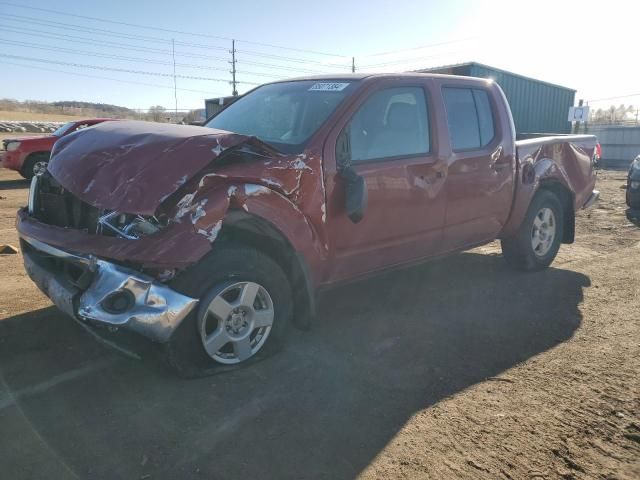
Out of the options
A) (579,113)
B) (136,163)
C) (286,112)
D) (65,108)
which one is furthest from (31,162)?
(65,108)

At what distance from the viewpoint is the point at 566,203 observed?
6012mm

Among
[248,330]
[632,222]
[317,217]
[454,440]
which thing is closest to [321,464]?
[454,440]

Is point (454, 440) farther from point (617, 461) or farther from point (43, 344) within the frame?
point (43, 344)

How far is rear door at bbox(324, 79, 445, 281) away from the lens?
3764 millimetres

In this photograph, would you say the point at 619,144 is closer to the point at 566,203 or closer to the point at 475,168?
the point at 566,203

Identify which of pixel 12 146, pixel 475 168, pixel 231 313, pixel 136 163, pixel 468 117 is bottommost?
pixel 231 313

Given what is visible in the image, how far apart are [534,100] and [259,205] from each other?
20.1 meters

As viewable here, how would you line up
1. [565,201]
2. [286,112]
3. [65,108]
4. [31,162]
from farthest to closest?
1. [65,108]
2. [31,162]
3. [565,201]
4. [286,112]

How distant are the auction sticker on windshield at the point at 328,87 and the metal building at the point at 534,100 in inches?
537

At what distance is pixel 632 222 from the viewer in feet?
28.7

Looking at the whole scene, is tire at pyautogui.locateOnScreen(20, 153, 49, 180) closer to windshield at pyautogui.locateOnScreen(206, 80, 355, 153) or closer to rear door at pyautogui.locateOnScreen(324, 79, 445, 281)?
windshield at pyautogui.locateOnScreen(206, 80, 355, 153)

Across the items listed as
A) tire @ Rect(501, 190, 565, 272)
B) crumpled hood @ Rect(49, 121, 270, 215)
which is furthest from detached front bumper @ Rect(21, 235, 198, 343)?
tire @ Rect(501, 190, 565, 272)

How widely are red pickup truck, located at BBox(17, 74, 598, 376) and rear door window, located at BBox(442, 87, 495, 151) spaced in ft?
0.06

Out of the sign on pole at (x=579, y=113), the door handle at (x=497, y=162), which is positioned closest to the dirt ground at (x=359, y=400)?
the door handle at (x=497, y=162)
